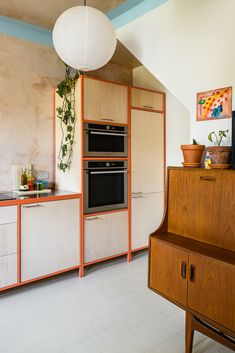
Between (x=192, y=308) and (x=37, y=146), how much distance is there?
2477 mm

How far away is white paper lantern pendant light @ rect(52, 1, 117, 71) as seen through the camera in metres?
1.74

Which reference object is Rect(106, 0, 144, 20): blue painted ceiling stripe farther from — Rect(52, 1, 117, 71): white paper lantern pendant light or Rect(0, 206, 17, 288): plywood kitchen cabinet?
Rect(0, 206, 17, 288): plywood kitchen cabinet

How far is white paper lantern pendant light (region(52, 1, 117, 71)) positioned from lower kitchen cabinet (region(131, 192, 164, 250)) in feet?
6.42

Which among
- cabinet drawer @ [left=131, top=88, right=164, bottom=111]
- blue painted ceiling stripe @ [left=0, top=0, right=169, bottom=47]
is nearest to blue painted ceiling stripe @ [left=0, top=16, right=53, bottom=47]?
blue painted ceiling stripe @ [left=0, top=0, right=169, bottom=47]

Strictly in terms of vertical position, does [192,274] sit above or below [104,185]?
below

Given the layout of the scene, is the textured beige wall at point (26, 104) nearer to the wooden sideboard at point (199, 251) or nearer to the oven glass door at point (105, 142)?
the oven glass door at point (105, 142)

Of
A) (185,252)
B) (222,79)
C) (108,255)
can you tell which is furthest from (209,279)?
(108,255)

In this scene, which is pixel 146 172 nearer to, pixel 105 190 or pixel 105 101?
pixel 105 190

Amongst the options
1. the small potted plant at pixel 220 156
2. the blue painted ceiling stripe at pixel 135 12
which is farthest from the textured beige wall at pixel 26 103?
the small potted plant at pixel 220 156

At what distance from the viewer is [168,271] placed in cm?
174

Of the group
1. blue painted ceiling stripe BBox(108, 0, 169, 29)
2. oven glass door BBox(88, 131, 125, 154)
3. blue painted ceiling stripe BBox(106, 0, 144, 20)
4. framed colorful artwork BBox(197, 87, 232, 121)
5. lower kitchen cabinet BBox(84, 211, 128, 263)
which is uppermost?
blue painted ceiling stripe BBox(106, 0, 144, 20)

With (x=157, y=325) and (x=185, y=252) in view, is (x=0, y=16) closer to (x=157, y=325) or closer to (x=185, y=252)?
(x=185, y=252)

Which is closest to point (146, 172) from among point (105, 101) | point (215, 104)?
point (105, 101)

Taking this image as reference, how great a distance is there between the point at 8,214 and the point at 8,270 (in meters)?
0.53
